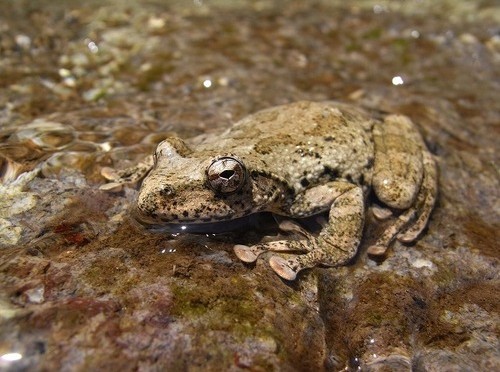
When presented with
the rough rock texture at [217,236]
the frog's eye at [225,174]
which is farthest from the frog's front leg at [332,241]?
the frog's eye at [225,174]

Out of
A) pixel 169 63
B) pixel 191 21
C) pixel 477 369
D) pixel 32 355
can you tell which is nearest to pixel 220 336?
pixel 32 355

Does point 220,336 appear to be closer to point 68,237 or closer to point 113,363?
point 113,363

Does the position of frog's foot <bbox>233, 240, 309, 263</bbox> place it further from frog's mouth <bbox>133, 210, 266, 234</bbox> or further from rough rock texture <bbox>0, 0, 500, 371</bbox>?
frog's mouth <bbox>133, 210, 266, 234</bbox>

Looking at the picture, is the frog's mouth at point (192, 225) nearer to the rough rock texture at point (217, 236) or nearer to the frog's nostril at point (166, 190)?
the rough rock texture at point (217, 236)

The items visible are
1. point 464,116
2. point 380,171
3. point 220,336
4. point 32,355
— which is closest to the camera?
point 32,355

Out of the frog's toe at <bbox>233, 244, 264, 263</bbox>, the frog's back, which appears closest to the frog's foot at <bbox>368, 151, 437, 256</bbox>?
the frog's back

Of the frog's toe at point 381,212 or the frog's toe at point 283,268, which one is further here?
the frog's toe at point 381,212

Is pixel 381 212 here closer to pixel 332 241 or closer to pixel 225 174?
pixel 332 241
